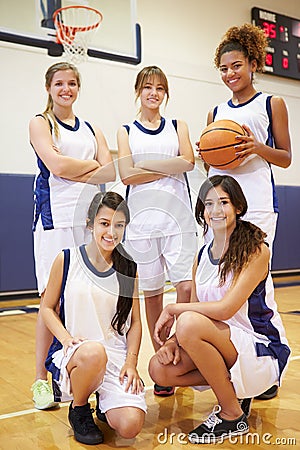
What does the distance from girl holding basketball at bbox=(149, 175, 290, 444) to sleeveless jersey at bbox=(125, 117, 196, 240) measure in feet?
0.73

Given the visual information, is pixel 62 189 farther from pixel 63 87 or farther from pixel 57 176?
pixel 63 87

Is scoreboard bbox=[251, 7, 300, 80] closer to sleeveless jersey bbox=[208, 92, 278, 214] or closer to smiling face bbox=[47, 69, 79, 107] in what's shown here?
sleeveless jersey bbox=[208, 92, 278, 214]

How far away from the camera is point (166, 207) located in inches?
90.1

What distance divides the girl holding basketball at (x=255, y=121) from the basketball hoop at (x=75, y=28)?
2.36m

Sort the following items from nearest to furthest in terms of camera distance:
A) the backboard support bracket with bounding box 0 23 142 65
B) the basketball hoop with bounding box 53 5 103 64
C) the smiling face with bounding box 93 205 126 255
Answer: the smiling face with bounding box 93 205 126 255, the backboard support bracket with bounding box 0 23 142 65, the basketball hoop with bounding box 53 5 103 64

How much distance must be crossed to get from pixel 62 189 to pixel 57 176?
6cm

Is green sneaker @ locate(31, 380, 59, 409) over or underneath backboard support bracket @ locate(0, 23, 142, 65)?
underneath

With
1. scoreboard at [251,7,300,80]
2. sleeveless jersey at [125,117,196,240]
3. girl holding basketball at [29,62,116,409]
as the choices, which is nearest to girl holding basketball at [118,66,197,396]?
sleeveless jersey at [125,117,196,240]

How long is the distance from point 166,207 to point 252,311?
59 cm

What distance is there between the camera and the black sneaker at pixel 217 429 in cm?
172

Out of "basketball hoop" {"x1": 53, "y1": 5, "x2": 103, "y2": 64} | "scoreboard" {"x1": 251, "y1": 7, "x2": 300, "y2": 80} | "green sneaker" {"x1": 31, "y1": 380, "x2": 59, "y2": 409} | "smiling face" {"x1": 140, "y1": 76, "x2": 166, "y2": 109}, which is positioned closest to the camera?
"green sneaker" {"x1": 31, "y1": 380, "x2": 59, "y2": 409}

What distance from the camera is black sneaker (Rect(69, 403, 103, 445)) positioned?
5.70 ft

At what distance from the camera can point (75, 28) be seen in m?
4.38

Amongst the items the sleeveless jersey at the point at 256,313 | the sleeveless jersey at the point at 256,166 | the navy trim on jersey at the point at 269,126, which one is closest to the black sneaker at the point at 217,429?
the sleeveless jersey at the point at 256,313
